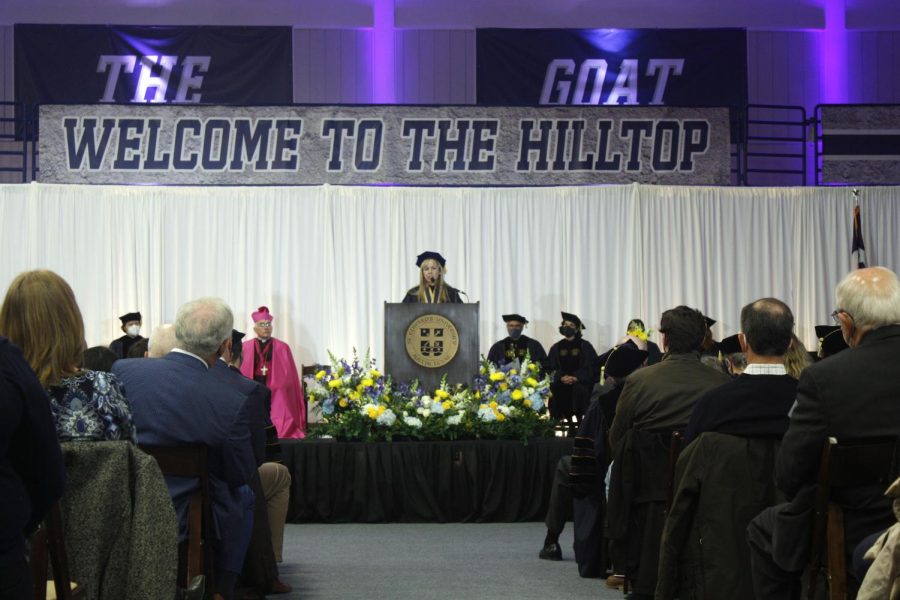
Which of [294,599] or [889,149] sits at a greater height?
[889,149]

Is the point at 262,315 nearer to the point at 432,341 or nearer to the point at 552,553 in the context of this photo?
the point at 432,341

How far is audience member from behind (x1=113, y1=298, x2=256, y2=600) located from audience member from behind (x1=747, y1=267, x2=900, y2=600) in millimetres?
1864

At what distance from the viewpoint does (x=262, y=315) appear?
492 inches

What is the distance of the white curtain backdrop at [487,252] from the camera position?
13156 millimetres

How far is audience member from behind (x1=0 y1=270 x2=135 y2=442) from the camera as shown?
114 inches

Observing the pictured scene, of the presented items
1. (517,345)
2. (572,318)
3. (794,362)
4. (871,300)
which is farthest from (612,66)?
(871,300)

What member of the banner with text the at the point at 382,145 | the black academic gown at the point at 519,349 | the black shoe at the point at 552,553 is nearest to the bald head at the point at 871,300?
the black shoe at the point at 552,553

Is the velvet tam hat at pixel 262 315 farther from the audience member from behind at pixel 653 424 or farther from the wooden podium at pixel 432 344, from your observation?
the audience member from behind at pixel 653 424

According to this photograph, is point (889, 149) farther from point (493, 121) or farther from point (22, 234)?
point (22, 234)

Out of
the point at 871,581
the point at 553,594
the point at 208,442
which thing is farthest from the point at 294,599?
the point at 871,581

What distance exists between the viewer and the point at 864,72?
643 inches

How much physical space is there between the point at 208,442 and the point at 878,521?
7.14ft

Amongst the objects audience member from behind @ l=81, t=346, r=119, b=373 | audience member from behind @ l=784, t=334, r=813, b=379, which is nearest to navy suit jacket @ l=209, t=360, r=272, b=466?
audience member from behind @ l=81, t=346, r=119, b=373

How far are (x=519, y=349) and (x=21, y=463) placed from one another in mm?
10050
